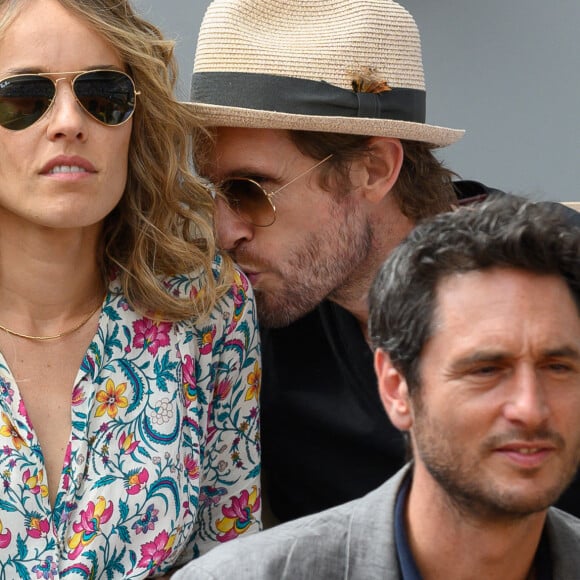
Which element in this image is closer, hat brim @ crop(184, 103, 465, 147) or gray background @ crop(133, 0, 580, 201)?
hat brim @ crop(184, 103, 465, 147)

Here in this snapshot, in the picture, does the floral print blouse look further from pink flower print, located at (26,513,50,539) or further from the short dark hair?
the short dark hair

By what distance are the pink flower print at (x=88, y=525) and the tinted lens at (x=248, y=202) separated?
0.91 meters

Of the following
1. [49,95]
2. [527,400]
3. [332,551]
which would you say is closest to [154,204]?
[49,95]

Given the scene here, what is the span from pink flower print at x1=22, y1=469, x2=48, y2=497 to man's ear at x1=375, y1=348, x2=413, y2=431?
0.87m

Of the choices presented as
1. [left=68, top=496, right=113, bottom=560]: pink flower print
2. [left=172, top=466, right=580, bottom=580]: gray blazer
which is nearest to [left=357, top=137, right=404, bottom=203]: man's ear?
[left=68, top=496, right=113, bottom=560]: pink flower print

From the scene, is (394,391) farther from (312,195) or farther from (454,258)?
(312,195)

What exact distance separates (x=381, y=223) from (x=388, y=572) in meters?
1.55

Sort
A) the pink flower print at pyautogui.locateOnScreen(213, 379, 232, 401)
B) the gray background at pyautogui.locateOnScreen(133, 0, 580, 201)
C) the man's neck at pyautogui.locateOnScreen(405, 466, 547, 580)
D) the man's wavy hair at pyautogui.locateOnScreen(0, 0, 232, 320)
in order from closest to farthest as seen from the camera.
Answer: the man's neck at pyautogui.locateOnScreen(405, 466, 547, 580) → the man's wavy hair at pyautogui.locateOnScreen(0, 0, 232, 320) → the pink flower print at pyautogui.locateOnScreen(213, 379, 232, 401) → the gray background at pyautogui.locateOnScreen(133, 0, 580, 201)

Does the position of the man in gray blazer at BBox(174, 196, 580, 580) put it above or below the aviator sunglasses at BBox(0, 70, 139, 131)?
below

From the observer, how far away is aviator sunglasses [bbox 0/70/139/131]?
9.83ft

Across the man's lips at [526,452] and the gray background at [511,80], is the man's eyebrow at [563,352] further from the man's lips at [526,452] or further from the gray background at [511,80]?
the gray background at [511,80]

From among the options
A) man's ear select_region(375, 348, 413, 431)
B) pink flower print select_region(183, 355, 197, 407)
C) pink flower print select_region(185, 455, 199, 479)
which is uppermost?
man's ear select_region(375, 348, 413, 431)

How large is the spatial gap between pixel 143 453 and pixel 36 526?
30cm

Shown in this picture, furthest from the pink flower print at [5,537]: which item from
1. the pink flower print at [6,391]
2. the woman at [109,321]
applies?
the pink flower print at [6,391]
